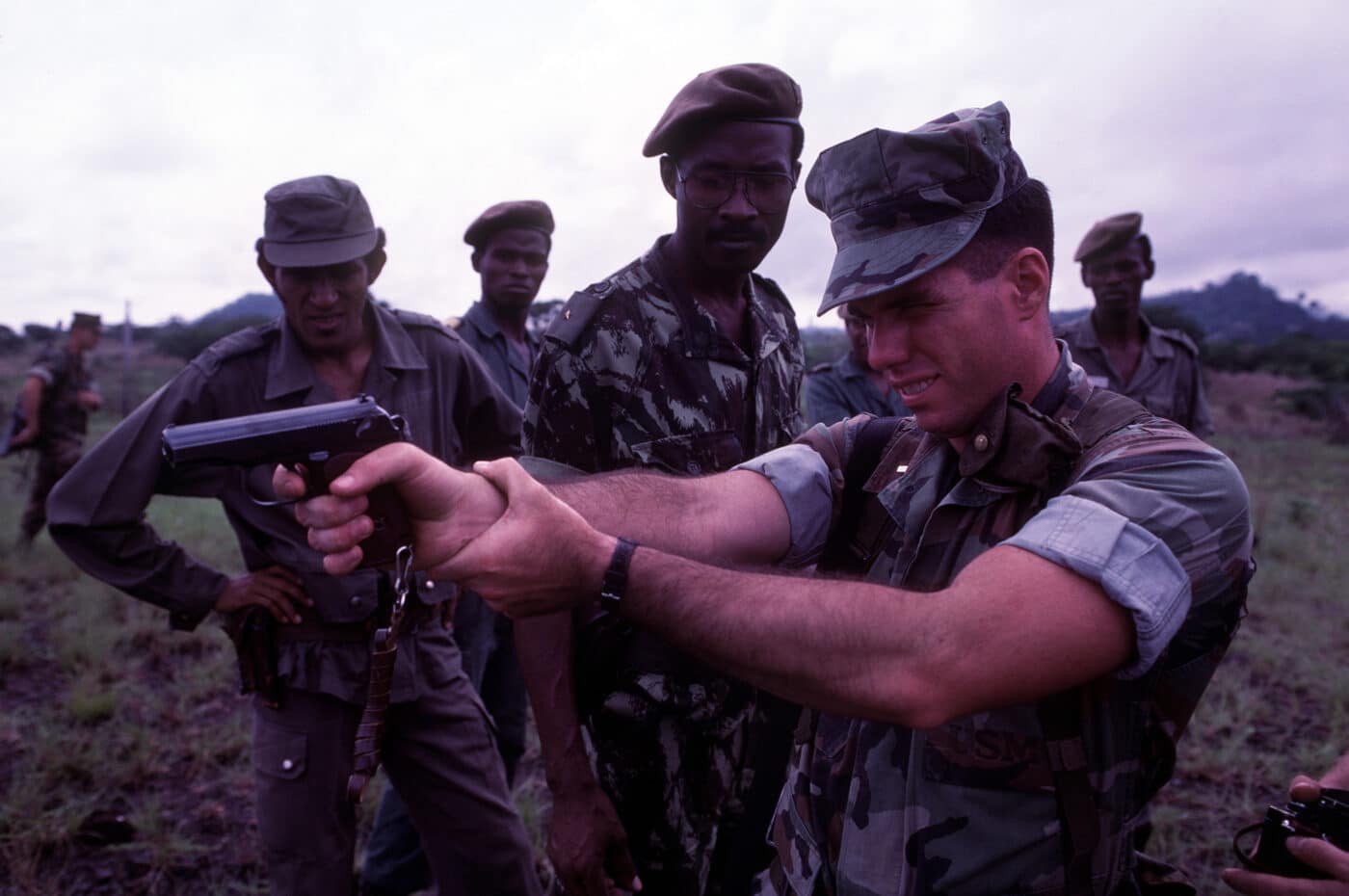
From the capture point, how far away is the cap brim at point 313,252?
9.84 feet

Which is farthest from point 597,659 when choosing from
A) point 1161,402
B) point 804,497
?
point 1161,402

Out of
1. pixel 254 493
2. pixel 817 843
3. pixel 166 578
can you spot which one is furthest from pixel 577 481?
pixel 166 578

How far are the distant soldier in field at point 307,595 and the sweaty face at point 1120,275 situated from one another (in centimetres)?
460

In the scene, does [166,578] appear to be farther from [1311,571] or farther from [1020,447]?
[1311,571]

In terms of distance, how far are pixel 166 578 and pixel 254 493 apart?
496 millimetres

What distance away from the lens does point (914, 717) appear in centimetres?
133

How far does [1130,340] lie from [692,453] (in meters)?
4.58

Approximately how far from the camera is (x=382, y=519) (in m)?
1.72

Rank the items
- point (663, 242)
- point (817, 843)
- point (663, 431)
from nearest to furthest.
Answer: point (817, 843)
point (663, 431)
point (663, 242)

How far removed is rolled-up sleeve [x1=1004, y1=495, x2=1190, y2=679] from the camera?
1283mm

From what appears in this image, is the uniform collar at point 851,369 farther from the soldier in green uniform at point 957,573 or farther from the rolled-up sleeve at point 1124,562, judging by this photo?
the rolled-up sleeve at point 1124,562

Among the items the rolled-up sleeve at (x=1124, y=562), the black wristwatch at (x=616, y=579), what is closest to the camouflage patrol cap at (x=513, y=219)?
the black wristwatch at (x=616, y=579)

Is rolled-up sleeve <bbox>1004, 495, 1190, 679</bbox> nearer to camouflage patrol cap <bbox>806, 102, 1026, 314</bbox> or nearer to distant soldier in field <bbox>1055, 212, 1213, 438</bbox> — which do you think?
camouflage patrol cap <bbox>806, 102, 1026, 314</bbox>

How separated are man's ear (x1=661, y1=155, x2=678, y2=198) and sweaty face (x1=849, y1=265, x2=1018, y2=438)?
4.12 ft
